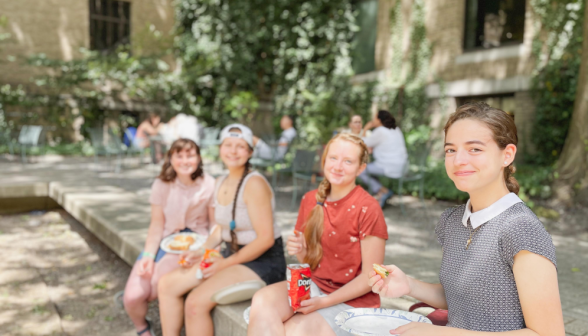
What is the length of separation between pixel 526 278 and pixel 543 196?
23.2 ft

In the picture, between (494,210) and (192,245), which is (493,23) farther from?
(494,210)

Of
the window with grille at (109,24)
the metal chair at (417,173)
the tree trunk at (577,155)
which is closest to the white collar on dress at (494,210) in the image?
the metal chair at (417,173)

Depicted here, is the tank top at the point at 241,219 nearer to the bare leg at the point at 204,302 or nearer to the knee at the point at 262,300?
the bare leg at the point at 204,302

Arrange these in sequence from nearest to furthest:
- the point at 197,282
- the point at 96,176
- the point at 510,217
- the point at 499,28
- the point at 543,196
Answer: the point at 510,217 < the point at 197,282 < the point at 543,196 < the point at 96,176 < the point at 499,28

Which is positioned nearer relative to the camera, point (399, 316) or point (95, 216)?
point (399, 316)

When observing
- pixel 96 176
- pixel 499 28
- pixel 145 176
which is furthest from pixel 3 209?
pixel 499 28

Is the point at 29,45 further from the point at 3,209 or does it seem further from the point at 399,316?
the point at 399,316

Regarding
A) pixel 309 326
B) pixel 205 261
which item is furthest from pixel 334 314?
pixel 205 261

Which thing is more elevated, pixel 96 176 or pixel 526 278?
pixel 526 278

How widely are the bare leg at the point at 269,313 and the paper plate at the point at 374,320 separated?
467mm

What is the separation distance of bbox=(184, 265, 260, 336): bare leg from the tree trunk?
6254mm

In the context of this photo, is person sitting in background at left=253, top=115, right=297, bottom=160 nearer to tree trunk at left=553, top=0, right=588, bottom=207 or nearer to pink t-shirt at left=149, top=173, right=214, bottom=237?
tree trunk at left=553, top=0, right=588, bottom=207

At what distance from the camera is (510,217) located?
1.52 meters

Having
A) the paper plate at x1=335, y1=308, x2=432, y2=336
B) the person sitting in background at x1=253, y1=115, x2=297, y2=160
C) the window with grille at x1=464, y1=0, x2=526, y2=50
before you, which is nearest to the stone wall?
the person sitting in background at x1=253, y1=115, x2=297, y2=160
